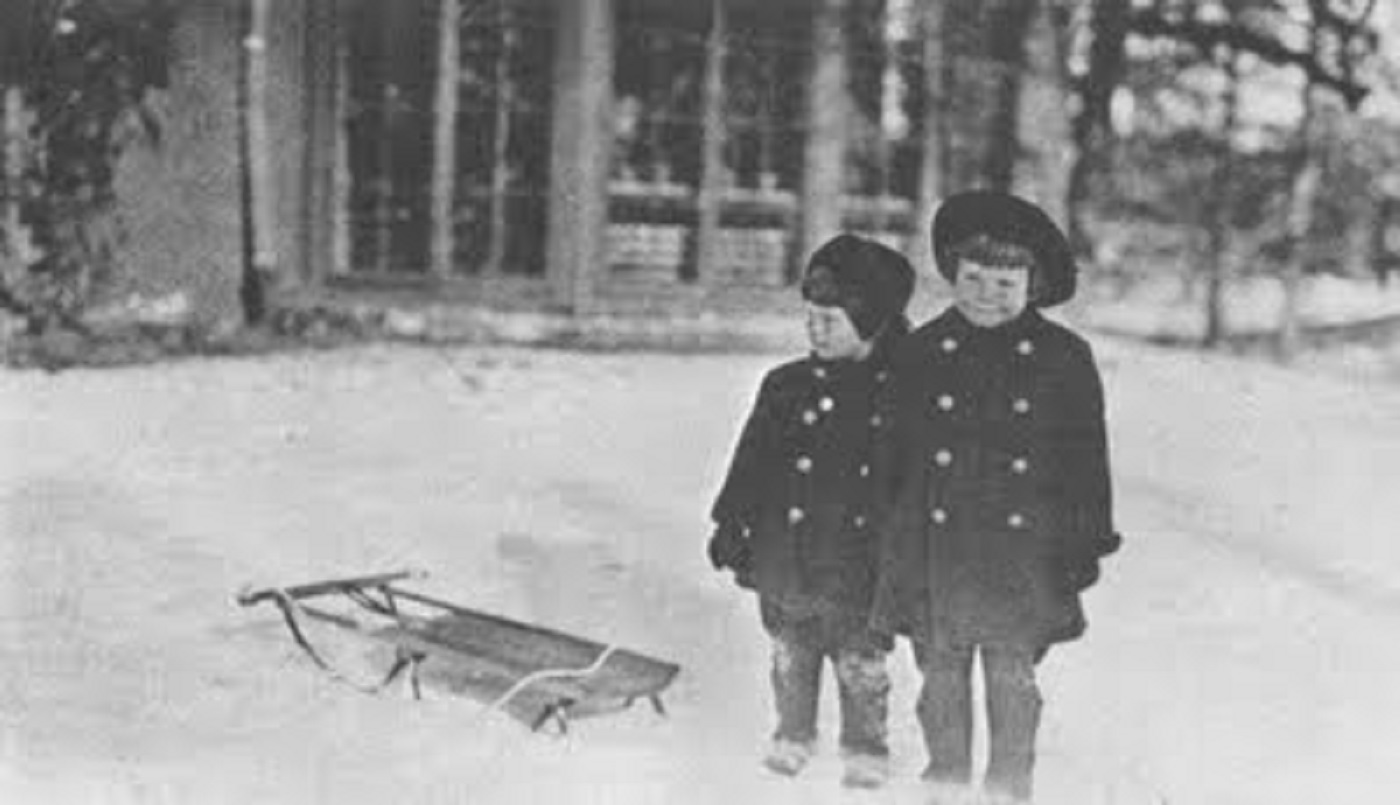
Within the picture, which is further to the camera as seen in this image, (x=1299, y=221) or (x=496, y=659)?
(x=1299, y=221)

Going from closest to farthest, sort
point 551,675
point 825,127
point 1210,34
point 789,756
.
Result: point 789,756
point 551,675
point 825,127
point 1210,34

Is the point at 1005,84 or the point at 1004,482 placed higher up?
the point at 1005,84

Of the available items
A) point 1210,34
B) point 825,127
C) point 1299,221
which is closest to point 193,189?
point 825,127

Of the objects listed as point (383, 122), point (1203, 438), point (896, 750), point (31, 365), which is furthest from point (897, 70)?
point (896, 750)

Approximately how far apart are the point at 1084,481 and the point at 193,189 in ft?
23.6

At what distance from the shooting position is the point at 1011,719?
3354 mm

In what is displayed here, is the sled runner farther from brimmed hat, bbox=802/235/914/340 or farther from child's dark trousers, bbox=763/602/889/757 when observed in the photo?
brimmed hat, bbox=802/235/914/340

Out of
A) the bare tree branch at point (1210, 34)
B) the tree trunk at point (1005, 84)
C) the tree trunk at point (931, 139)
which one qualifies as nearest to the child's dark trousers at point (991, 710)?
the tree trunk at point (931, 139)

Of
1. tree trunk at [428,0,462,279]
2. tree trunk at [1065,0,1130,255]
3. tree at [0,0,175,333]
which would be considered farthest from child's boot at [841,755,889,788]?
tree trunk at [1065,0,1130,255]

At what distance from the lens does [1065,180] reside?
37.7 ft

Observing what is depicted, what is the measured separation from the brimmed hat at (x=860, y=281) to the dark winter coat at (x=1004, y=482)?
12 cm

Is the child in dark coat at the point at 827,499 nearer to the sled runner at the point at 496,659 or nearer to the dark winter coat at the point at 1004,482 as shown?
the dark winter coat at the point at 1004,482

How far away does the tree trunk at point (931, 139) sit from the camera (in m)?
10.9

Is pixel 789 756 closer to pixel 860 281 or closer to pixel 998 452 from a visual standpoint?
pixel 998 452
